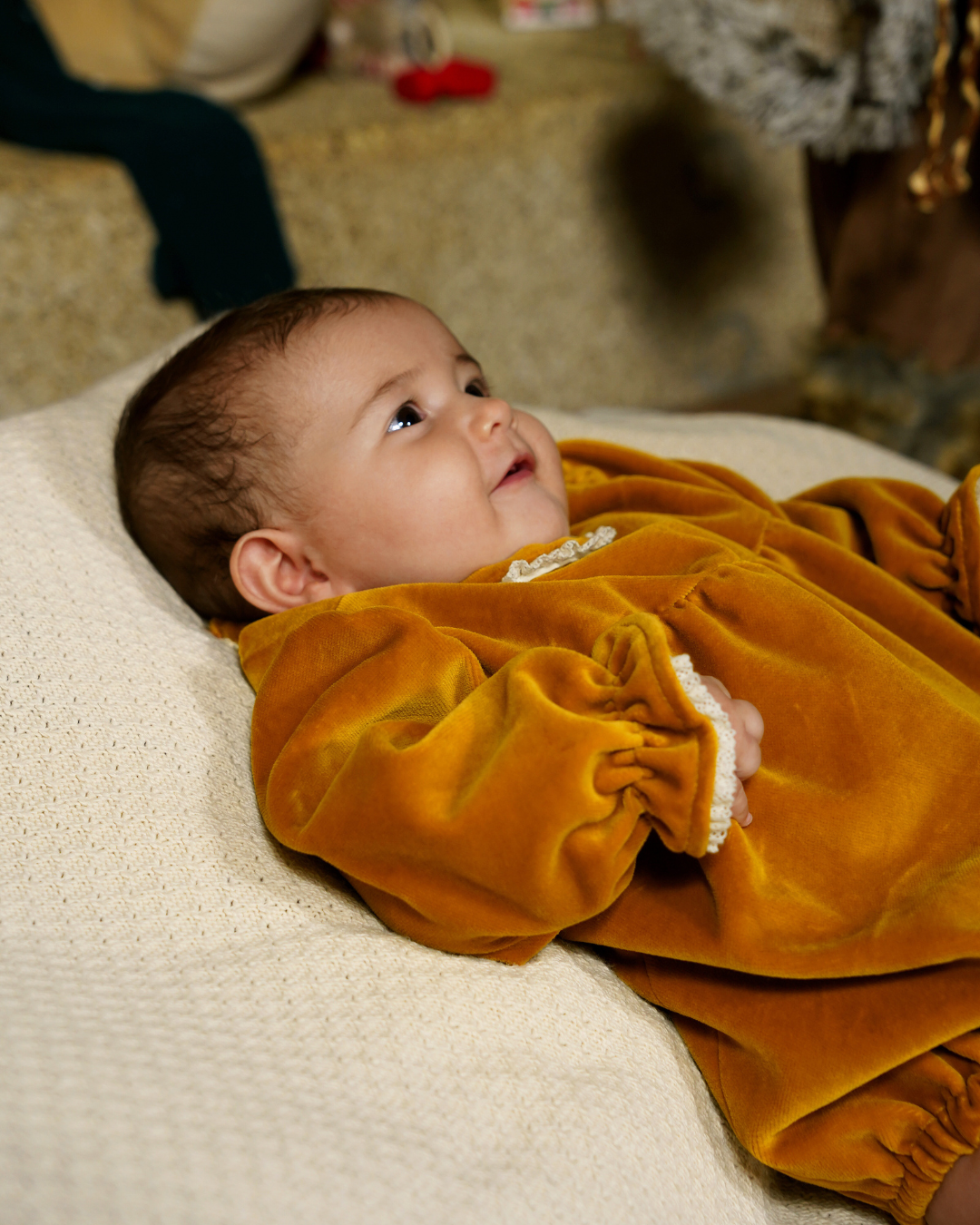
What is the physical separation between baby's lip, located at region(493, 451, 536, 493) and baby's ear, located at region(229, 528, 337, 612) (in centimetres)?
18

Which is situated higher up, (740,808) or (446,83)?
(446,83)

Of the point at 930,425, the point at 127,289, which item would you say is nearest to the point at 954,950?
the point at 930,425

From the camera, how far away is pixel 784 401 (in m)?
2.59

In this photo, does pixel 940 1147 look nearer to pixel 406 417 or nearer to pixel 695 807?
pixel 695 807

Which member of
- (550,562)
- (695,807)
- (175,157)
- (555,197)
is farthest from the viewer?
(555,197)

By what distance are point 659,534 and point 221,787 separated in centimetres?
40

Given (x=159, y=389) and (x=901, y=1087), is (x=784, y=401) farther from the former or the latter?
(x=901, y=1087)

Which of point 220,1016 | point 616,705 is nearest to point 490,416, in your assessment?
point 616,705

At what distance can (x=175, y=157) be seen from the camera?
172 centimetres

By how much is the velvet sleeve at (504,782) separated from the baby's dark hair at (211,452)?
24 centimetres

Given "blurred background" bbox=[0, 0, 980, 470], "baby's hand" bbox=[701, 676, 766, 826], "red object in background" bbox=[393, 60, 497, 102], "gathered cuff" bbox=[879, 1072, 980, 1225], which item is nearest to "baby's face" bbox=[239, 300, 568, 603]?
"baby's hand" bbox=[701, 676, 766, 826]

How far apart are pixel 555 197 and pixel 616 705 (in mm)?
1877

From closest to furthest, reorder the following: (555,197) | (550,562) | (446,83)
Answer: (550,562) < (446,83) < (555,197)

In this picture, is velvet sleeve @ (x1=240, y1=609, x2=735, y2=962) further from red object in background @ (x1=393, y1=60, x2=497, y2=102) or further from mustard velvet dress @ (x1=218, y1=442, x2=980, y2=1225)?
red object in background @ (x1=393, y1=60, x2=497, y2=102)
